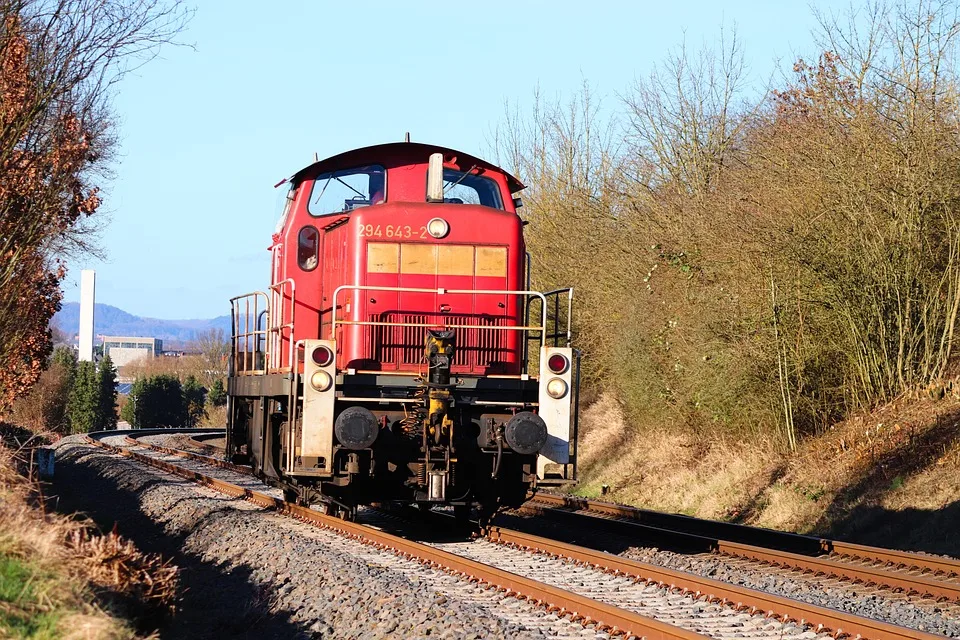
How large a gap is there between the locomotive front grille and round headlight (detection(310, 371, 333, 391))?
0.97 meters

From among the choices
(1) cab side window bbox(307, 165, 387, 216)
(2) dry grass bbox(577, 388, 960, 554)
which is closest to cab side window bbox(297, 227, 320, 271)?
(1) cab side window bbox(307, 165, 387, 216)

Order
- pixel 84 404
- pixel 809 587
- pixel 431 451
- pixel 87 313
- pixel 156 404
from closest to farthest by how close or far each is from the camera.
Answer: pixel 809 587
pixel 431 451
pixel 84 404
pixel 156 404
pixel 87 313

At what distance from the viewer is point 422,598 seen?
7242 millimetres

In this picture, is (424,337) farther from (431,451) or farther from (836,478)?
(836,478)

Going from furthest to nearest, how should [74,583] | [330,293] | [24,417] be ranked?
[24,417] → [330,293] → [74,583]


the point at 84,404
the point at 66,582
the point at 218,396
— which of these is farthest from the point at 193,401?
the point at 66,582

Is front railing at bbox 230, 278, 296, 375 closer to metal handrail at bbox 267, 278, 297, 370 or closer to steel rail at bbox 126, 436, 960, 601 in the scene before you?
metal handrail at bbox 267, 278, 297, 370

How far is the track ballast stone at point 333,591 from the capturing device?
6637mm

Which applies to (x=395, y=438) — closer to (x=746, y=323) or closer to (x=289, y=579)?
(x=289, y=579)

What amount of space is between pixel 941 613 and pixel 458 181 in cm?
622

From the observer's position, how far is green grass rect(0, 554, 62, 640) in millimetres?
5121

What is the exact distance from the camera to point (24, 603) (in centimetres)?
543

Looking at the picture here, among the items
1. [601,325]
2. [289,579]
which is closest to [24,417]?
[601,325]

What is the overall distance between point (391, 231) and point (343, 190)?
3.72ft
